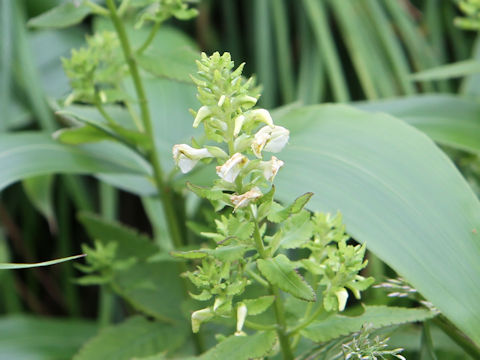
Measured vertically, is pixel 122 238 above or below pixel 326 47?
below

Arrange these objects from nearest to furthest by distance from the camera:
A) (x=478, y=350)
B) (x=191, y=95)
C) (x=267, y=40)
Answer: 1. (x=478, y=350)
2. (x=191, y=95)
3. (x=267, y=40)

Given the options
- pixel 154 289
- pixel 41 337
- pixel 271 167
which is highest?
pixel 271 167

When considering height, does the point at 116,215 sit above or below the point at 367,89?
below

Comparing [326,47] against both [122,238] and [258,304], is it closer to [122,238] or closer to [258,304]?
[122,238]

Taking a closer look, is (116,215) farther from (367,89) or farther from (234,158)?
(234,158)

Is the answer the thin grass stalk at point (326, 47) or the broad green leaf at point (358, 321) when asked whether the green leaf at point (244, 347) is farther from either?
the thin grass stalk at point (326, 47)

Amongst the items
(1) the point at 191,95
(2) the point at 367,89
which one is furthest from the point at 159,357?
(2) the point at 367,89

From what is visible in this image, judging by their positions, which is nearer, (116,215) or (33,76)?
(33,76)

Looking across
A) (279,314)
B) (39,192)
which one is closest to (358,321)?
(279,314)
